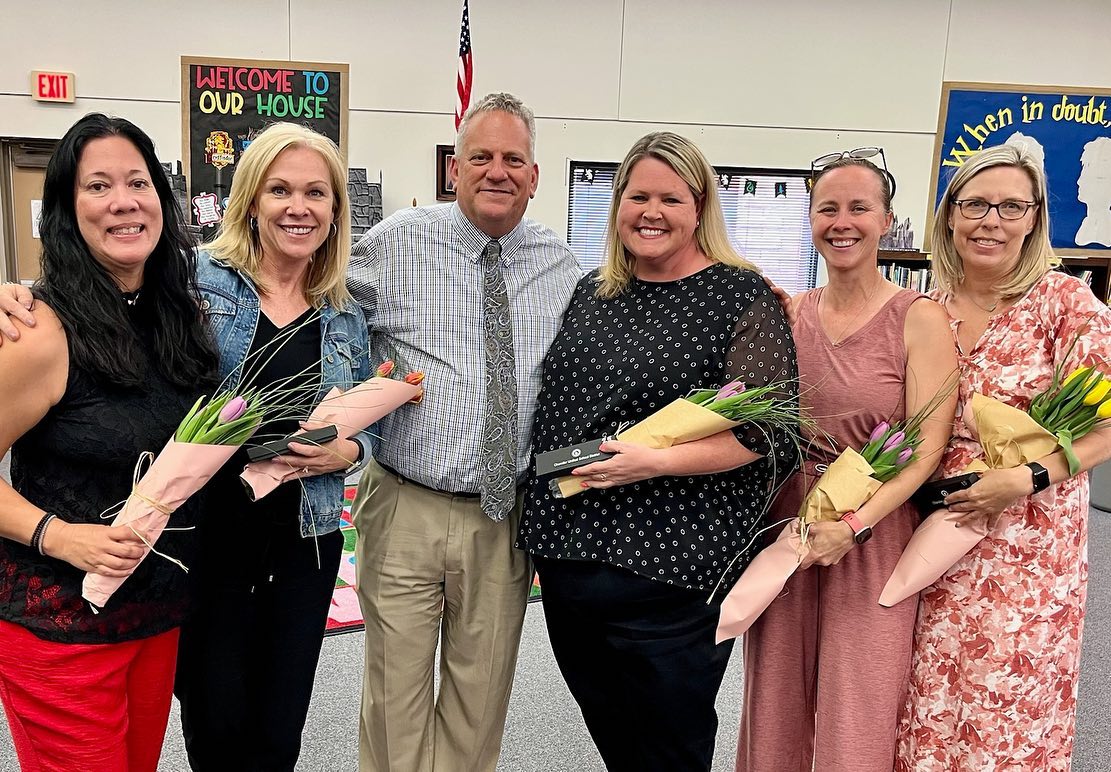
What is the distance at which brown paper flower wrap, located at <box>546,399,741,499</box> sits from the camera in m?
1.56

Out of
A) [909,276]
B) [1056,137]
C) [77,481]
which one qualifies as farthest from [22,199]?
[1056,137]

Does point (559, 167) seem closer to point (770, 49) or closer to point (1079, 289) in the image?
point (770, 49)

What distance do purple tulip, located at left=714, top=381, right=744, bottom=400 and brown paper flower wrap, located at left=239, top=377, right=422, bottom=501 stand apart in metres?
0.73

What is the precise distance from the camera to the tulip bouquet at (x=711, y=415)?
1.57 m

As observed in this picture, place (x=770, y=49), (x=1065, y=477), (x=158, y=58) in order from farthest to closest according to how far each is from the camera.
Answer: (x=770, y=49), (x=158, y=58), (x=1065, y=477)

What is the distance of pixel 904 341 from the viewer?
1.70 metres

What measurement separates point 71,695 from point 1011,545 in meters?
1.99

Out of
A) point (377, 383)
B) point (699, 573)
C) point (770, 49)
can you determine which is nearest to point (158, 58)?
point (770, 49)

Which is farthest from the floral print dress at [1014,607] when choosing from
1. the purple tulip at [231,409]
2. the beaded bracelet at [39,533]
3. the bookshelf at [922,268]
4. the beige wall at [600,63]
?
the beige wall at [600,63]

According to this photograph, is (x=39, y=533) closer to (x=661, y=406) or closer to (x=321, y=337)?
(x=321, y=337)

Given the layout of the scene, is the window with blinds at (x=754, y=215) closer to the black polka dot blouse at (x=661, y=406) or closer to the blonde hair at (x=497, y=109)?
the blonde hair at (x=497, y=109)

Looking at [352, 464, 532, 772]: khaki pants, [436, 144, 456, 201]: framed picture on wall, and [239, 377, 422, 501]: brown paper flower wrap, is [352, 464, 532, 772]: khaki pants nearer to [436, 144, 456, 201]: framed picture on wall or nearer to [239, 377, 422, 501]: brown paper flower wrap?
[239, 377, 422, 501]: brown paper flower wrap

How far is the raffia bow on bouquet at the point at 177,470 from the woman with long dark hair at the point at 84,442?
30 mm

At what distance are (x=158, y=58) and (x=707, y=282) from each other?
5.63 metres
